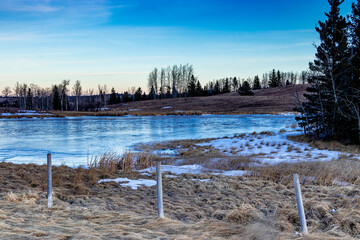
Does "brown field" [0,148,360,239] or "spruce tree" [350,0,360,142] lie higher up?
"spruce tree" [350,0,360,142]

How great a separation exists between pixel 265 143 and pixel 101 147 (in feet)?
→ 32.4

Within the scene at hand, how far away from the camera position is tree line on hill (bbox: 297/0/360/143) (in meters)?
17.7

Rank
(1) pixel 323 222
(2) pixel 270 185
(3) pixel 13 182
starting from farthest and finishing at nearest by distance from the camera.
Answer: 1. (3) pixel 13 182
2. (2) pixel 270 185
3. (1) pixel 323 222

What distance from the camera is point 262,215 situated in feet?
19.6

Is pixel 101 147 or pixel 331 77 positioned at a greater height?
pixel 331 77

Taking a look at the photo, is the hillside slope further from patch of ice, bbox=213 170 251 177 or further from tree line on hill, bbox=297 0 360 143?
patch of ice, bbox=213 170 251 177

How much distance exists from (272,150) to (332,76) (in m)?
5.98

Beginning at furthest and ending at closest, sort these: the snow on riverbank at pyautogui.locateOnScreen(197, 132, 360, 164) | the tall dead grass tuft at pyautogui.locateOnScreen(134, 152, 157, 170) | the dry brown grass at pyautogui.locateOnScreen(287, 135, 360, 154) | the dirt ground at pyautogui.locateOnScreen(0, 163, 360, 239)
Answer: the dry brown grass at pyautogui.locateOnScreen(287, 135, 360, 154) → the snow on riverbank at pyautogui.locateOnScreen(197, 132, 360, 164) → the tall dead grass tuft at pyautogui.locateOnScreen(134, 152, 157, 170) → the dirt ground at pyautogui.locateOnScreen(0, 163, 360, 239)

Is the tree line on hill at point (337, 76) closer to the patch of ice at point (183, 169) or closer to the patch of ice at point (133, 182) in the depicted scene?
the patch of ice at point (183, 169)

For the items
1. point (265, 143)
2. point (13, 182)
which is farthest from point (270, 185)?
point (265, 143)

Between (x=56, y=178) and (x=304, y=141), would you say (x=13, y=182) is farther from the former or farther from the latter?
(x=304, y=141)

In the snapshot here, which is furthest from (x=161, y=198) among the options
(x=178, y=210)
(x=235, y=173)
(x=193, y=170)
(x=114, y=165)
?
(x=114, y=165)

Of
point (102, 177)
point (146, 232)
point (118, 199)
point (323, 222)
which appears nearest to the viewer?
point (146, 232)

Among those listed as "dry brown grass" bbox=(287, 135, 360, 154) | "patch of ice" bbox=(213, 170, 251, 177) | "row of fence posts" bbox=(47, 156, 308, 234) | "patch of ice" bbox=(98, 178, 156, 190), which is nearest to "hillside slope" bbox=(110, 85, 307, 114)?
"dry brown grass" bbox=(287, 135, 360, 154)
